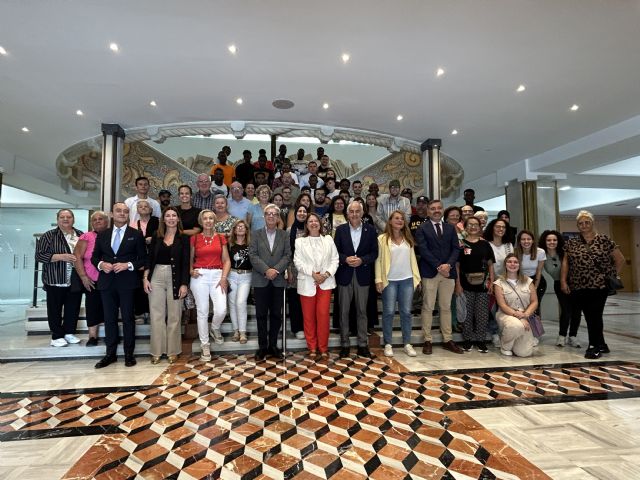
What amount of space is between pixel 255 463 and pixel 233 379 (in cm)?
142

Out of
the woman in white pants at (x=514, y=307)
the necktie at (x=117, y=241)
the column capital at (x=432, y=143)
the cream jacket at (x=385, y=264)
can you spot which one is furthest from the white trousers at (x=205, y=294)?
the column capital at (x=432, y=143)

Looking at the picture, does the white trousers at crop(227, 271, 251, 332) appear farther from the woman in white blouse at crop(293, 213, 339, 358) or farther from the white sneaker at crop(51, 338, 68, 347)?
the white sneaker at crop(51, 338, 68, 347)

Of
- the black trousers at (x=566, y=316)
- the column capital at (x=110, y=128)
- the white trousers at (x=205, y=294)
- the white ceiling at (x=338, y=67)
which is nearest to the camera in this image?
the white ceiling at (x=338, y=67)

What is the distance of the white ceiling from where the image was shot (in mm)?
3537

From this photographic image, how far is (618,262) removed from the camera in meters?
4.19

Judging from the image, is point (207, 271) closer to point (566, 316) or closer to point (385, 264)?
point (385, 264)

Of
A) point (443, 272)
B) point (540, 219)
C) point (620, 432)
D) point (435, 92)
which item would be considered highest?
point (435, 92)

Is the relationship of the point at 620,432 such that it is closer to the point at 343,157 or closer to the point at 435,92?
the point at 435,92

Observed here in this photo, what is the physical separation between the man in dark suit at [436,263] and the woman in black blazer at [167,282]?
2601mm

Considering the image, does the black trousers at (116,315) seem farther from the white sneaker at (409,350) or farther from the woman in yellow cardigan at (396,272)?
the white sneaker at (409,350)

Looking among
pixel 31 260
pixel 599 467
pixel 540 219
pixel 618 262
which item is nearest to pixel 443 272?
pixel 618 262

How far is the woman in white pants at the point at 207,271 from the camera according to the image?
154 inches

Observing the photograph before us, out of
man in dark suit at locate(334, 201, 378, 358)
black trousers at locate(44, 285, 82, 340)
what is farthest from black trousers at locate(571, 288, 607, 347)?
Answer: black trousers at locate(44, 285, 82, 340)

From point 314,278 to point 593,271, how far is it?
3.14m
